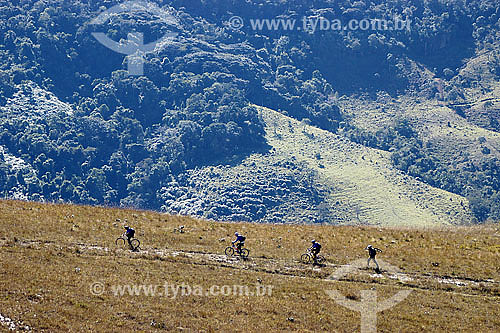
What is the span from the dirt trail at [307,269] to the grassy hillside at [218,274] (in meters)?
0.09

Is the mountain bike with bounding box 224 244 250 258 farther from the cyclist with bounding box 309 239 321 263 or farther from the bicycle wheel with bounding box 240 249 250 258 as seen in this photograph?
the cyclist with bounding box 309 239 321 263

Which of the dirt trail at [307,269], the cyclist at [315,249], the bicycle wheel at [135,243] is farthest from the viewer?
the bicycle wheel at [135,243]

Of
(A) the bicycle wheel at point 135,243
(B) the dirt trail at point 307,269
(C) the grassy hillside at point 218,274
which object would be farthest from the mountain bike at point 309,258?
(A) the bicycle wheel at point 135,243

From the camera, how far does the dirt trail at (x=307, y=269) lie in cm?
5362

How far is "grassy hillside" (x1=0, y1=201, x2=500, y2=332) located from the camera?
43750mm

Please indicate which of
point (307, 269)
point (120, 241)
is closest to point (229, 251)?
point (307, 269)

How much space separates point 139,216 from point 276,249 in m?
15.3

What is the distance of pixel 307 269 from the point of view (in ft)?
180

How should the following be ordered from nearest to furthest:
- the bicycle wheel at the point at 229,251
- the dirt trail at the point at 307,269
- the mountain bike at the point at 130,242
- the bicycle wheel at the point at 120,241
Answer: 1. the dirt trail at the point at 307,269
2. the mountain bike at the point at 130,242
3. the bicycle wheel at the point at 120,241
4. the bicycle wheel at the point at 229,251

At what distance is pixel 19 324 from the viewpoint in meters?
40.0

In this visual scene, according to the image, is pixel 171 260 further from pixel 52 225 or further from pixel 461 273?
pixel 461 273

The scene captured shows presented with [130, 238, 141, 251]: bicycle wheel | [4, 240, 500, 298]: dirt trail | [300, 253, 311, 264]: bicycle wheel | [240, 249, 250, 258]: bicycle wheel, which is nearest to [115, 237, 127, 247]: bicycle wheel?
[130, 238, 141, 251]: bicycle wheel

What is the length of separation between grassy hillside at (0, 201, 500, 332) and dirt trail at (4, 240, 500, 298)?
3.5 inches

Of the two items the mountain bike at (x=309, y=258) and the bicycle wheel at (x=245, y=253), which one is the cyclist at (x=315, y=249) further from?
the bicycle wheel at (x=245, y=253)
